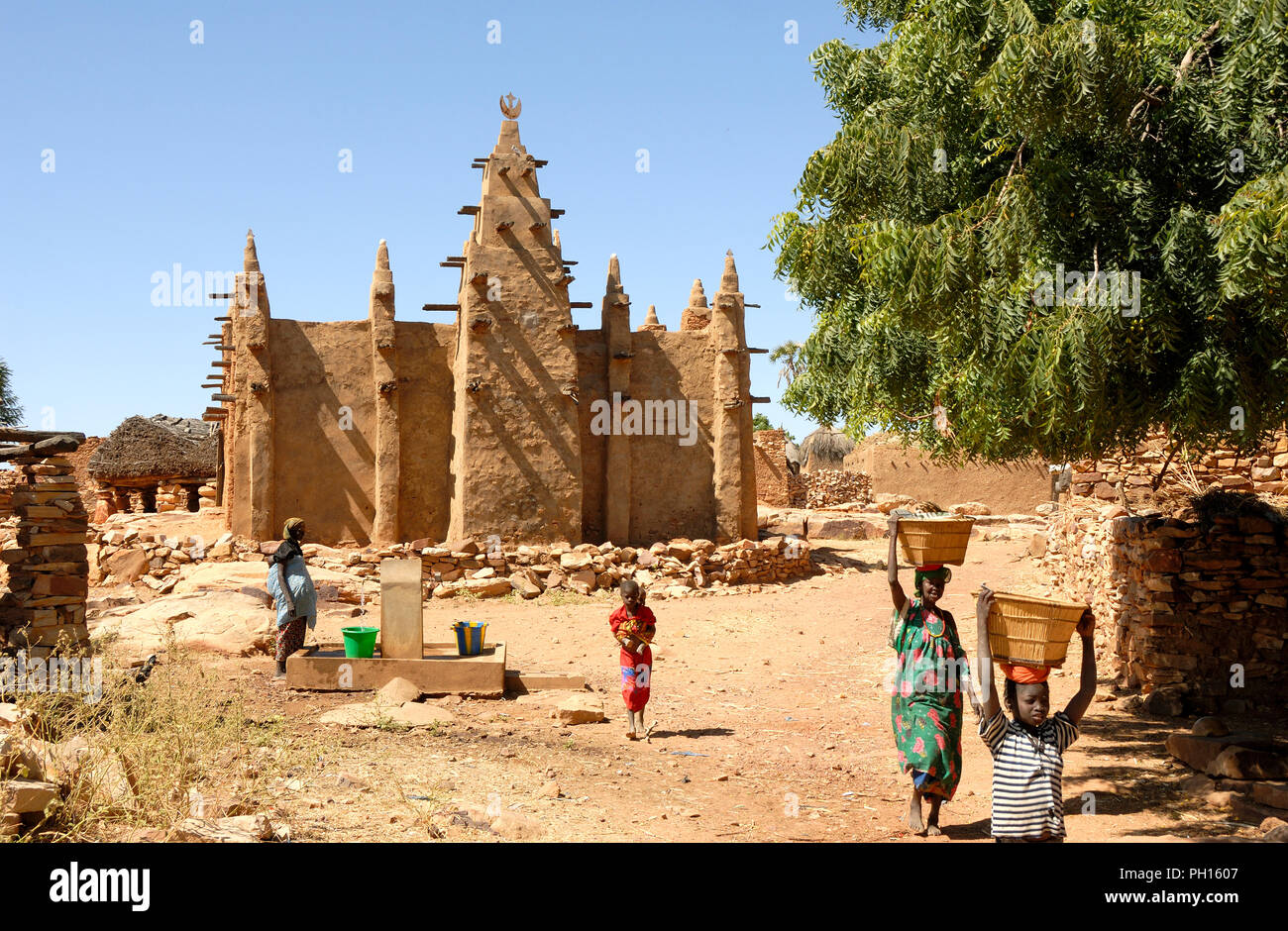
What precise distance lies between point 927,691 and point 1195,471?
967 cm

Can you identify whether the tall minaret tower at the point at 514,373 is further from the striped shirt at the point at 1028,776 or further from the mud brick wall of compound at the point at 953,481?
the striped shirt at the point at 1028,776

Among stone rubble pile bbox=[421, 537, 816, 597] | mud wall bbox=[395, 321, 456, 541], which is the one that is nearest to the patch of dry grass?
stone rubble pile bbox=[421, 537, 816, 597]

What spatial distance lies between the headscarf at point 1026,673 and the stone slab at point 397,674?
6.18 m

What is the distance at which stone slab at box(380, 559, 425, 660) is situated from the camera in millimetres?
9969

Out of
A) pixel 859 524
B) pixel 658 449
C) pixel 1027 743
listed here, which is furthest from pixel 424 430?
pixel 1027 743

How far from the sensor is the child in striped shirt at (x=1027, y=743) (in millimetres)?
4617

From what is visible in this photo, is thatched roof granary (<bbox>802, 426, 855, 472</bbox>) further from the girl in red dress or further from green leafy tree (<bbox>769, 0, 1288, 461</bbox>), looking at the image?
green leafy tree (<bbox>769, 0, 1288, 461</bbox>)

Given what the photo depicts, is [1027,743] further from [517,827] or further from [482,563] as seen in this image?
[482,563]

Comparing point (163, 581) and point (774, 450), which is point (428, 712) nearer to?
point (163, 581)

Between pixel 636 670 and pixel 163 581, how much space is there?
10.9 metres

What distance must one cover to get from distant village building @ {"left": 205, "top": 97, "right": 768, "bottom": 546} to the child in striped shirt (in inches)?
531

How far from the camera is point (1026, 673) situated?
4.74 m

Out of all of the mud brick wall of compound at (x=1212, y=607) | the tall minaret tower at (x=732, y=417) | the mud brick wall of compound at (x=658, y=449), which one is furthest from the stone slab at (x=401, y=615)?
the tall minaret tower at (x=732, y=417)
